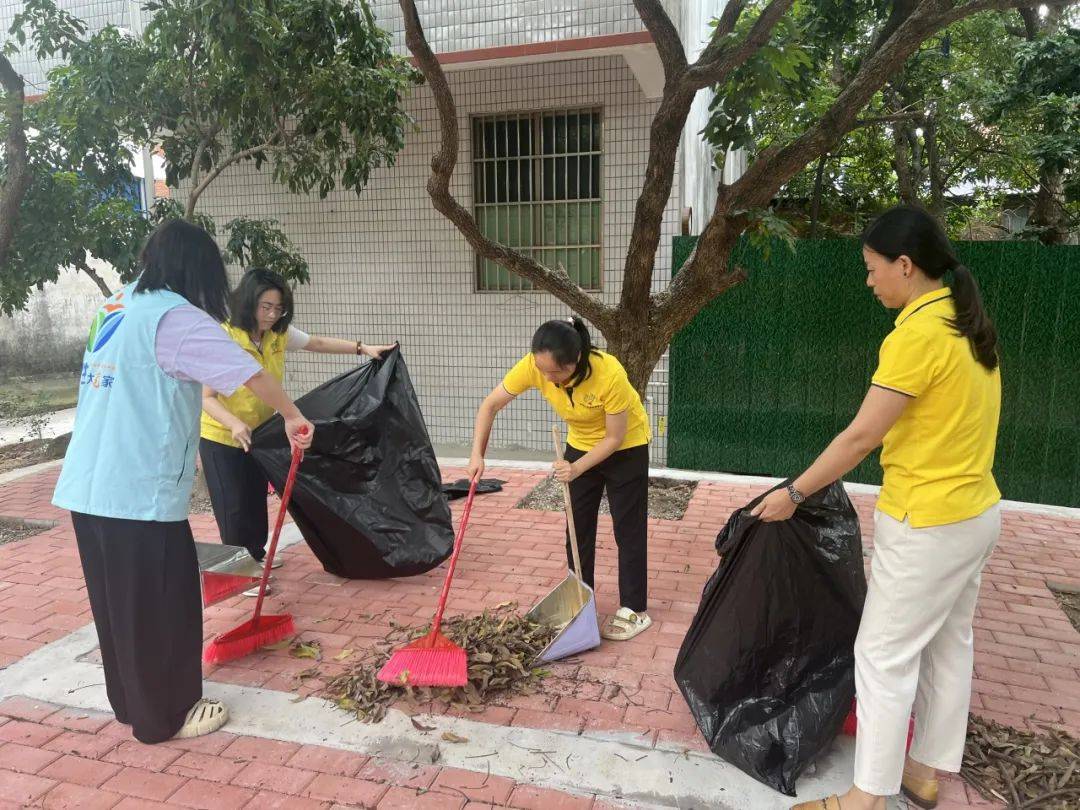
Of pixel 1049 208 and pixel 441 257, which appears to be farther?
pixel 1049 208

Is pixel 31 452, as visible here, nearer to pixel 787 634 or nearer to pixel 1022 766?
pixel 787 634

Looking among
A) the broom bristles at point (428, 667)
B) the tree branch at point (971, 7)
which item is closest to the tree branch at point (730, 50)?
the tree branch at point (971, 7)

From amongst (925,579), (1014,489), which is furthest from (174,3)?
(1014,489)

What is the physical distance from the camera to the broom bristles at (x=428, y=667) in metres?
2.80

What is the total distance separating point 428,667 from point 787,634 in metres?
A: 1.27

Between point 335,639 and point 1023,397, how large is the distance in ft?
15.6

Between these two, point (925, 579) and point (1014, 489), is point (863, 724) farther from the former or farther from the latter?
point (1014, 489)

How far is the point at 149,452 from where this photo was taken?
2459 mm

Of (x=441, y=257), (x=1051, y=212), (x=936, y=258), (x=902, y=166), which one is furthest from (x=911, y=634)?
(x=902, y=166)

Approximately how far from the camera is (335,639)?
339cm

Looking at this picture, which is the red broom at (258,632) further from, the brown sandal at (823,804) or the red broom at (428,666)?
the brown sandal at (823,804)

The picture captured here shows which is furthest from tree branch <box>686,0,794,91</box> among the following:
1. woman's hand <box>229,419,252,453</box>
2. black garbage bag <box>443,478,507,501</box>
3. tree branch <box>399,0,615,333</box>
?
black garbage bag <box>443,478,507,501</box>

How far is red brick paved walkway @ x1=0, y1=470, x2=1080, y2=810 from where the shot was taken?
2428 mm

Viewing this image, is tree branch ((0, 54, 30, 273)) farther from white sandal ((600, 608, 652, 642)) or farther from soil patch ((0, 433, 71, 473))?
white sandal ((600, 608, 652, 642))
